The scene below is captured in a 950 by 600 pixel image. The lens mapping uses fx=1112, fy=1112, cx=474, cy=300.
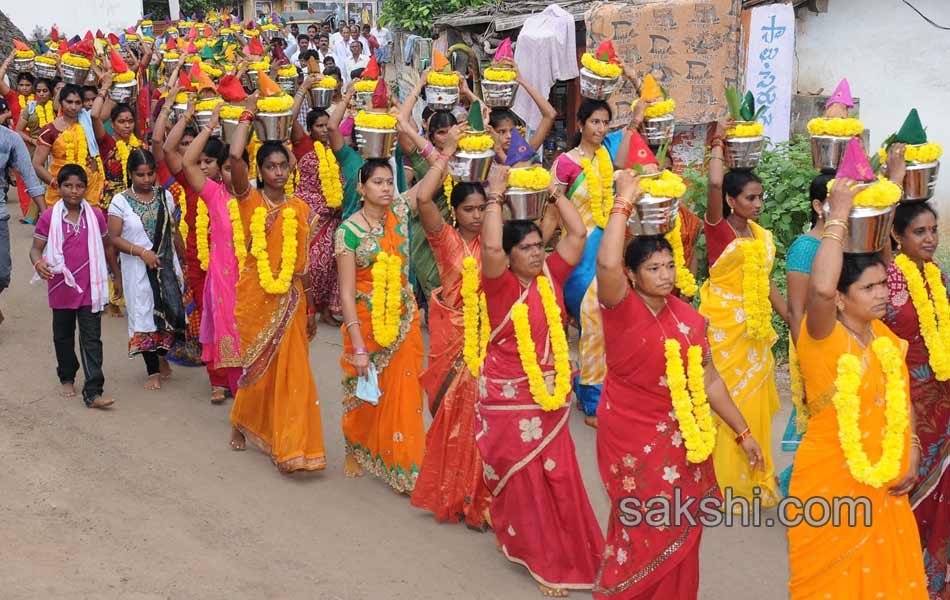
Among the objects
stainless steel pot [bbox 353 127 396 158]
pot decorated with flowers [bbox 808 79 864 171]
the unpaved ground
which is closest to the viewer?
the unpaved ground

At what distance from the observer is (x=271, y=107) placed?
721cm

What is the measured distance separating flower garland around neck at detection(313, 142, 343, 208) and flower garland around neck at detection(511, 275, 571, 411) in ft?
16.8

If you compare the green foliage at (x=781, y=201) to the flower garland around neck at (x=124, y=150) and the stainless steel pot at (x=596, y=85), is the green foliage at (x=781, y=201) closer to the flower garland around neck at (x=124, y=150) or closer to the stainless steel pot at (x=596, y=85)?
the stainless steel pot at (x=596, y=85)

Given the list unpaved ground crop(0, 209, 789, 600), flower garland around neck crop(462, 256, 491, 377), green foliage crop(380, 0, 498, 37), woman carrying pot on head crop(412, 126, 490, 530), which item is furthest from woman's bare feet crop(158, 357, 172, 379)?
green foliage crop(380, 0, 498, 37)

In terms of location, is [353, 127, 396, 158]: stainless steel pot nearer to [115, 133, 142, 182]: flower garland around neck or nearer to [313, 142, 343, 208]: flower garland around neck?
[313, 142, 343, 208]: flower garland around neck

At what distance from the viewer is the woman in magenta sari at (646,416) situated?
15.0 ft

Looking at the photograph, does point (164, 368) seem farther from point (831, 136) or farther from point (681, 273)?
point (831, 136)

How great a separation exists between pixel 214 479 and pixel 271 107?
2.41 metres

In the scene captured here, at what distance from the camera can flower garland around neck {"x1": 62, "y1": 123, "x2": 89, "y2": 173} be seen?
35.7 ft

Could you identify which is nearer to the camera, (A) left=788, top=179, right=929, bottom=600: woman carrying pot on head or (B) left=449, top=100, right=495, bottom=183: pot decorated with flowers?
(A) left=788, top=179, right=929, bottom=600: woman carrying pot on head

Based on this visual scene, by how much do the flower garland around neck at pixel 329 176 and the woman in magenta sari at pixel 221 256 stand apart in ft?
6.29

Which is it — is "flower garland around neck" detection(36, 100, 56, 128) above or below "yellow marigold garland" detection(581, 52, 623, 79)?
below

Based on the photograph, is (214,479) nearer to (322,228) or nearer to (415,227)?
(415,227)

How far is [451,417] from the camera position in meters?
6.22
